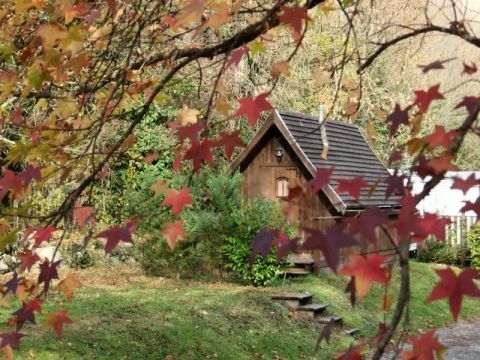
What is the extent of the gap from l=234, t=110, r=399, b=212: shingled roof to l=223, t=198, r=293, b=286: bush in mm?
1503

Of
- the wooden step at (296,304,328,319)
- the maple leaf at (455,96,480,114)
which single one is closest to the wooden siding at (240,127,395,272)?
the wooden step at (296,304,328,319)

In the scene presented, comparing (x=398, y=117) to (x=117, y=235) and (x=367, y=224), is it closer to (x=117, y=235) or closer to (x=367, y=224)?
(x=367, y=224)

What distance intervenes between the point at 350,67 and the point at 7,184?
19.6 metres

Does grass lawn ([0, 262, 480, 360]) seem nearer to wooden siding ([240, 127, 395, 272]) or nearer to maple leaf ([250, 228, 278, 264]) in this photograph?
wooden siding ([240, 127, 395, 272])

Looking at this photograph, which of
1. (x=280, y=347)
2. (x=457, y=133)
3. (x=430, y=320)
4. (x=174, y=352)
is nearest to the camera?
(x=457, y=133)

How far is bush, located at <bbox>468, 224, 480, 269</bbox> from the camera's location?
1767 cm

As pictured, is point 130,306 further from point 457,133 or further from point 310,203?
point 457,133

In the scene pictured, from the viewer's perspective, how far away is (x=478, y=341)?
11469 mm

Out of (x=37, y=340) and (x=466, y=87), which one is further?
(x=466, y=87)

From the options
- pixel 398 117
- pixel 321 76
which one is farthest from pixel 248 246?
pixel 398 117

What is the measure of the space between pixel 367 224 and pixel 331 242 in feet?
0.41

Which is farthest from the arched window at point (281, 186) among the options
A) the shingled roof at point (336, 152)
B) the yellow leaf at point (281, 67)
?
the yellow leaf at point (281, 67)

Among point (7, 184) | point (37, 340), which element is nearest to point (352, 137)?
point (37, 340)

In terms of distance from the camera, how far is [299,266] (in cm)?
1376
